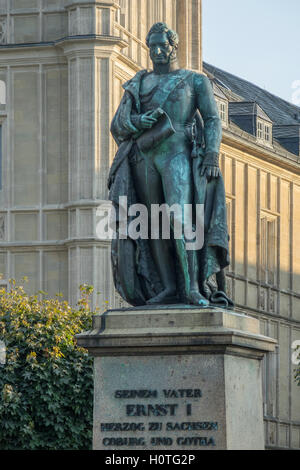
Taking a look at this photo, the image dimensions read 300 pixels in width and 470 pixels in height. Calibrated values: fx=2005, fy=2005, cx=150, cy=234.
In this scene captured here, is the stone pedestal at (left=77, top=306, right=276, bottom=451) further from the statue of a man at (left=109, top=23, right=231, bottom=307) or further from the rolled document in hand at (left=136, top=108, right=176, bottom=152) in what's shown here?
the rolled document in hand at (left=136, top=108, right=176, bottom=152)

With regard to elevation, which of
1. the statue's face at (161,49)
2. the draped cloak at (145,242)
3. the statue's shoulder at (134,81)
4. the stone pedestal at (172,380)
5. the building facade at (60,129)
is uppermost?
the building facade at (60,129)

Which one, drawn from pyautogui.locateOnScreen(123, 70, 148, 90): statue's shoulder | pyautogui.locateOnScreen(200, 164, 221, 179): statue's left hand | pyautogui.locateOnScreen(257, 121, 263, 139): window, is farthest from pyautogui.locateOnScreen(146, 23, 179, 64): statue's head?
pyautogui.locateOnScreen(257, 121, 263, 139): window

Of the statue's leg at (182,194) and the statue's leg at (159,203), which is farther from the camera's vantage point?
the statue's leg at (159,203)

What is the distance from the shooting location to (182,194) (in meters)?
23.9

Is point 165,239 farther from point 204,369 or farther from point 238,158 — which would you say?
point 238,158

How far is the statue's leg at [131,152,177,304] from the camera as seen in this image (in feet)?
78.8

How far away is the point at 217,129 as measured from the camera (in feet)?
79.5

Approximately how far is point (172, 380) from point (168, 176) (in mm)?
2542

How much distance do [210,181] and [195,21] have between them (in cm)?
5070

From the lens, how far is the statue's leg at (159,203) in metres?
24.0

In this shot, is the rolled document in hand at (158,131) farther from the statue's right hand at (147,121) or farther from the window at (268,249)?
the window at (268,249)

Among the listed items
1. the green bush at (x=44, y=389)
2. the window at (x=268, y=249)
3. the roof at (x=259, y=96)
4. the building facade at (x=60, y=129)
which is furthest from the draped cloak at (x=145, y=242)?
the roof at (x=259, y=96)

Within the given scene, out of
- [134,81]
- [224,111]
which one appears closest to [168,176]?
[134,81]

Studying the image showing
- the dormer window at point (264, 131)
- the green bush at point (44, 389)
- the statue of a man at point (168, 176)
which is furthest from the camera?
the dormer window at point (264, 131)
